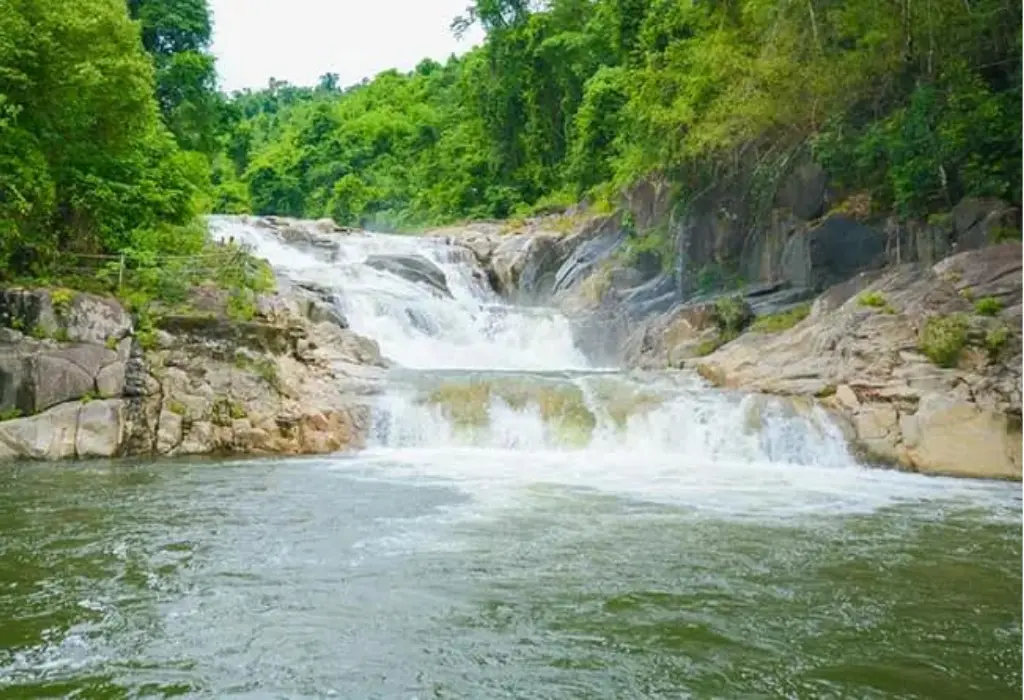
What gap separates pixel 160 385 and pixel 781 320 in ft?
37.5

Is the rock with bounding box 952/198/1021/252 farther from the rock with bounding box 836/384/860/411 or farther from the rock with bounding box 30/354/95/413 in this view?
the rock with bounding box 30/354/95/413

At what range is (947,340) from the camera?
13.2 m

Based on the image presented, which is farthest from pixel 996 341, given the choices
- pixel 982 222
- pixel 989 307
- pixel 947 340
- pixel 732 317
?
pixel 732 317

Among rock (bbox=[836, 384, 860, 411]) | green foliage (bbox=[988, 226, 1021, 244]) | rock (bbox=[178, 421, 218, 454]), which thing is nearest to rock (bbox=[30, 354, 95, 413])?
rock (bbox=[178, 421, 218, 454])

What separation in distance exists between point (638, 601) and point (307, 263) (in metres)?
21.7

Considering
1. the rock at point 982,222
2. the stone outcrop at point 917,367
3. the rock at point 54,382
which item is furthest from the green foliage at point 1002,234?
the rock at point 54,382

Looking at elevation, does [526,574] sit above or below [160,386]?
below

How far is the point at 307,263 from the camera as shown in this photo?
26.0m

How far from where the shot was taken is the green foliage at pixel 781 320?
1728cm

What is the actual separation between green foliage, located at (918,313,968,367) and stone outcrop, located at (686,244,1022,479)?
28mm

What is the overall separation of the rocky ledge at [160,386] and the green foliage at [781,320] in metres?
7.67

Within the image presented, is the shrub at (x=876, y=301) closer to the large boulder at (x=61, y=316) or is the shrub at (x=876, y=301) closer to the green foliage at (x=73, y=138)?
the large boulder at (x=61, y=316)

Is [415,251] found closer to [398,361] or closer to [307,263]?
[307,263]

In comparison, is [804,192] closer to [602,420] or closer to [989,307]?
Result: [989,307]
